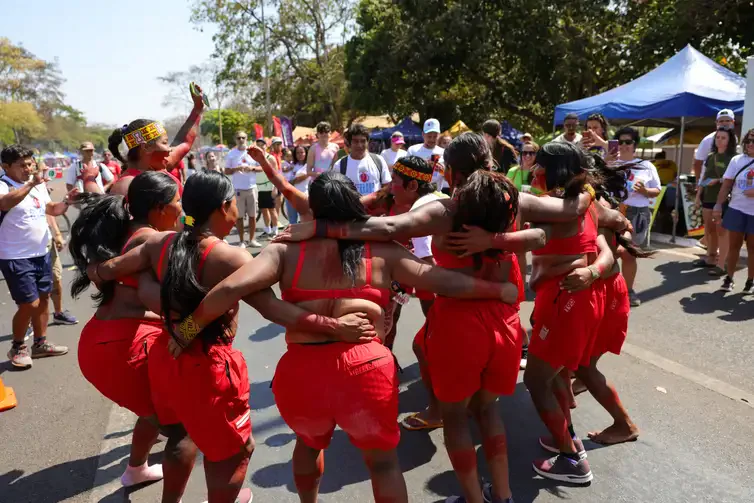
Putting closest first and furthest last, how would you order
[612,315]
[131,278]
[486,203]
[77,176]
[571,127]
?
[486,203] → [131,278] → [612,315] → [571,127] → [77,176]

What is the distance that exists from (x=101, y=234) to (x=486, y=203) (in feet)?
6.04

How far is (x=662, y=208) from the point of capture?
10.4 metres

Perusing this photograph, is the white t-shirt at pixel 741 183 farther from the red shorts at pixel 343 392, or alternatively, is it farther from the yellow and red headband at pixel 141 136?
the yellow and red headband at pixel 141 136

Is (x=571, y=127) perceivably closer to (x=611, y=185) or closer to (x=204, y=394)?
(x=611, y=185)

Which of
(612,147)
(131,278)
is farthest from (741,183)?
(131,278)

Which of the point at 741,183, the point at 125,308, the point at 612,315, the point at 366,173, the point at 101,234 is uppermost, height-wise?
the point at 101,234

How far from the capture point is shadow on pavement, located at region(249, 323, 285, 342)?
5543 millimetres

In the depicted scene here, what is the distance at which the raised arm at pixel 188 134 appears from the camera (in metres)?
4.04

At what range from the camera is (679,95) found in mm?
9305

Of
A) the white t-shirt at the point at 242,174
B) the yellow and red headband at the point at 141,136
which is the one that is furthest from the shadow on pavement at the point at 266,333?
the white t-shirt at the point at 242,174

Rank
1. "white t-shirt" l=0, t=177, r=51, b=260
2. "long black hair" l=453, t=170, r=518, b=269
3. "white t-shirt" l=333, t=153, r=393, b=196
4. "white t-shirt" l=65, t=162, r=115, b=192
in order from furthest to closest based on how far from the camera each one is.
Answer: "white t-shirt" l=65, t=162, r=115, b=192 < "white t-shirt" l=333, t=153, r=393, b=196 < "white t-shirt" l=0, t=177, r=51, b=260 < "long black hair" l=453, t=170, r=518, b=269

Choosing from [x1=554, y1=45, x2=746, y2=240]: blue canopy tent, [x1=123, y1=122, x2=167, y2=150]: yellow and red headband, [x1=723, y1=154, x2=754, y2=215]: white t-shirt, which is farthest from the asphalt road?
[x1=554, y1=45, x2=746, y2=240]: blue canopy tent

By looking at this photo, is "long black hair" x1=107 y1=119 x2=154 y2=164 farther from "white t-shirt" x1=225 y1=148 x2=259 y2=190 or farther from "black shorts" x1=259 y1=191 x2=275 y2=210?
"black shorts" x1=259 y1=191 x2=275 y2=210

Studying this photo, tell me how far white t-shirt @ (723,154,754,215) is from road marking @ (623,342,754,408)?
8.82ft
